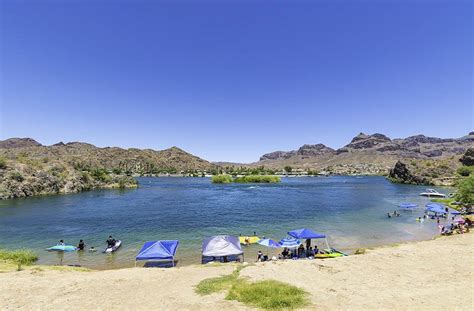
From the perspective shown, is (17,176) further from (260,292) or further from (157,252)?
(260,292)

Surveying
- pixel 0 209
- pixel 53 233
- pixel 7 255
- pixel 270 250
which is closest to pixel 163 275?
pixel 270 250

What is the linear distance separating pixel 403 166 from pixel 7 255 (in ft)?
636

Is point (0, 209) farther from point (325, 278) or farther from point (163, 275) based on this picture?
point (325, 278)

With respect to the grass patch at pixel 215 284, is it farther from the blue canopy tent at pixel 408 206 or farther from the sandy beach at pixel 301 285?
the blue canopy tent at pixel 408 206

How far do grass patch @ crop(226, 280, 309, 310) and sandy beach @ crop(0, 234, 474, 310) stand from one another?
2.07 feet

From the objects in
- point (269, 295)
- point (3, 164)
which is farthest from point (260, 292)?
point (3, 164)

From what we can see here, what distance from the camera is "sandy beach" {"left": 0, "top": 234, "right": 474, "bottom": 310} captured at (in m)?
14.9

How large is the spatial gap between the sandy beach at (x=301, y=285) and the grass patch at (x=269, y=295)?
0.63 m

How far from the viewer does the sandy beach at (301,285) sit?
14.9 metres

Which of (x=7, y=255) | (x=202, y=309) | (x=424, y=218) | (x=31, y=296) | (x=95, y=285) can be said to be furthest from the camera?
(x=424, y=218)

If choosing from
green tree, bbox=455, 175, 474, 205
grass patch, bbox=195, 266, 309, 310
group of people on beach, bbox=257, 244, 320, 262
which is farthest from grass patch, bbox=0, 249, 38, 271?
green tree, bbox=455, 175, 474, 205

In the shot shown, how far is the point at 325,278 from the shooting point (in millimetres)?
19453

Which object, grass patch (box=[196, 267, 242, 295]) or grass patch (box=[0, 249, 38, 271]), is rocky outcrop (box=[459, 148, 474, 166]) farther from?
grass patch (box=[0, 249, 38, 271])

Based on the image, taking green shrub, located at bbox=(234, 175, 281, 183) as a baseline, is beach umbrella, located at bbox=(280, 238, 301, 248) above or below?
below
